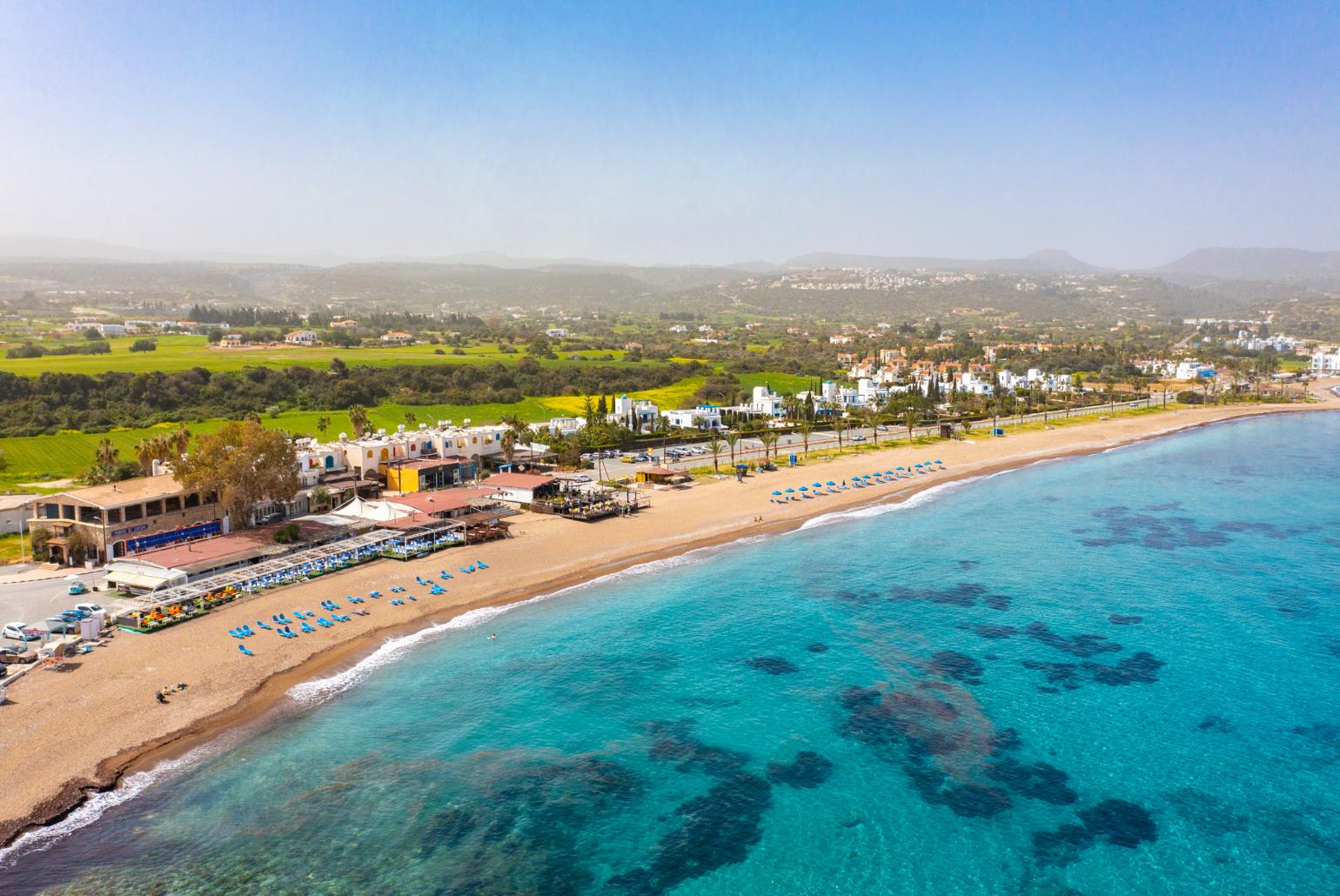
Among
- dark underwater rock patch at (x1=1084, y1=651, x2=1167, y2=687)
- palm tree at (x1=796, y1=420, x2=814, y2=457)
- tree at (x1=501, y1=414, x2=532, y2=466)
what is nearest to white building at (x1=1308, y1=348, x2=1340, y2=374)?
palm tree at (x1=796, y1=420, x2=814, y2=457)

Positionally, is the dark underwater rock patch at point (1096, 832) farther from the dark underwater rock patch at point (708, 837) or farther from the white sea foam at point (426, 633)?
the white sea foam at point (426, 633)

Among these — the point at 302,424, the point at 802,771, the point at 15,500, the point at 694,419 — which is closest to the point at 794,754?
the point at 802,771

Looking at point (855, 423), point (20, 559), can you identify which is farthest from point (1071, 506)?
point (20, 559)

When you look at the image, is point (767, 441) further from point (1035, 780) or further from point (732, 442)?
point (1035, 780)

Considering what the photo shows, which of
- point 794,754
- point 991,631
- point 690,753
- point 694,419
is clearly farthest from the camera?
point 694,419

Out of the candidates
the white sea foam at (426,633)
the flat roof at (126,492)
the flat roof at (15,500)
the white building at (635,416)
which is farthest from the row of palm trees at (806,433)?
the flat roof at (15,500)

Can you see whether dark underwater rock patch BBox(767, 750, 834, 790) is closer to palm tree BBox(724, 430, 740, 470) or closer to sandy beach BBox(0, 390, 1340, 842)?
sandy beach BBox(0, 390, 1340, 842)
